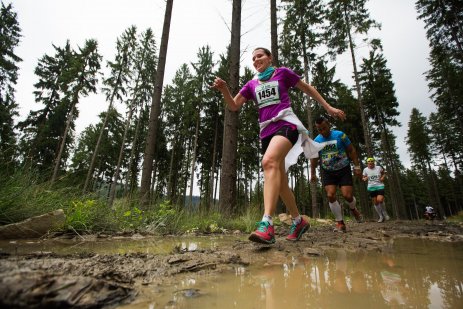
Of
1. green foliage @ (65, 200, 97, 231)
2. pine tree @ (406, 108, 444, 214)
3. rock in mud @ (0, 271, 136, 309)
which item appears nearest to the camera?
rock in mud @ (0, 271, 136, 309)

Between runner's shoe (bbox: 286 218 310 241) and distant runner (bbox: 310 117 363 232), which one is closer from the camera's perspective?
runner's shoe (bbox: 286 218 310 241)

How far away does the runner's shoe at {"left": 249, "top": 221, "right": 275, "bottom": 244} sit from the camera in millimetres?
2230

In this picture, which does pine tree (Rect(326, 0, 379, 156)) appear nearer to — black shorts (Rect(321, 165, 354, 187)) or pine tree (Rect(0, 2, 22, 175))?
black shorts (Rect(321, 165, 354, 187))

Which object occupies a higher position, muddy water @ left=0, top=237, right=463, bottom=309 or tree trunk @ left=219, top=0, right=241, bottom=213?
tree trunk @ left=219, top=0, right=241, bottom=213

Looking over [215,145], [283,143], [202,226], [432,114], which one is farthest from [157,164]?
[432,114]

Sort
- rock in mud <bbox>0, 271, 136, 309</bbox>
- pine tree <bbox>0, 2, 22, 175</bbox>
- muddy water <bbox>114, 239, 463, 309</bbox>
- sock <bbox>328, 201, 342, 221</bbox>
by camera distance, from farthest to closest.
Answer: pine tree <bbox>0, 2, 22, 175</bbox>
sock <bbox>328, 201, 342, 221</bbox>
muddy water <bbox>114, 239, 463, 309</bbox>
rock in mud <bbox>0, 271, 136, 309</bbox>

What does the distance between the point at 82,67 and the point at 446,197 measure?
63.7m

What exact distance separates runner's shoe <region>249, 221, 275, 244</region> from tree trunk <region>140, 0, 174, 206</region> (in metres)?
6.10

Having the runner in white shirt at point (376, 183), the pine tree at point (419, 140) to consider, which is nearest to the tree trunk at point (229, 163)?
the runner in white shirt at point (376, 183)

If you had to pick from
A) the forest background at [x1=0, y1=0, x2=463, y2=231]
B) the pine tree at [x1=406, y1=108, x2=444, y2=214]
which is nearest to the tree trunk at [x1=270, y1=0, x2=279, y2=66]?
the forest background at [x1=0, y1=0, x2=463, y2=231]

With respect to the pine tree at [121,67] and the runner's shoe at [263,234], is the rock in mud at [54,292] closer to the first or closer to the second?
the runner's shoe at [263,234]

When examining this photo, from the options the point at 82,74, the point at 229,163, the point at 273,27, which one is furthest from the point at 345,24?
the point at 82,74

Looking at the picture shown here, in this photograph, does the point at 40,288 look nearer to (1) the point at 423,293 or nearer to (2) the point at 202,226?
(1) the point at 423,293

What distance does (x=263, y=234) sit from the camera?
226cm
